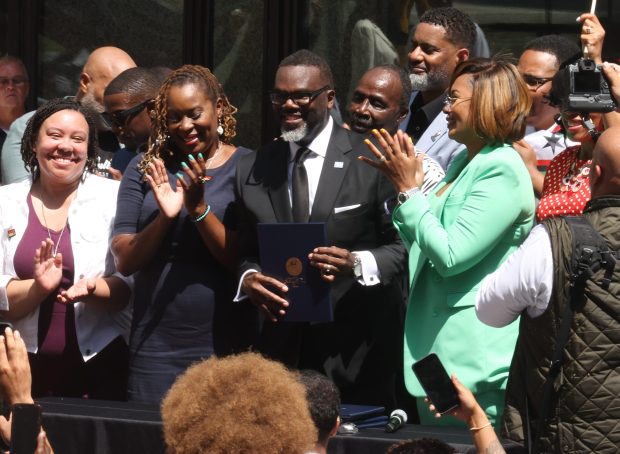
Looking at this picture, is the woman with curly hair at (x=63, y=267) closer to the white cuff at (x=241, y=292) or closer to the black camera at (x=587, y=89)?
the white cuff at (x=241, y=292)

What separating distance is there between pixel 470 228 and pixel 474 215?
5 cm

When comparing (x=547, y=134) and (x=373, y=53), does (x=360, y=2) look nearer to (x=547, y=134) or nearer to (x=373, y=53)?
(x=373, y=53)

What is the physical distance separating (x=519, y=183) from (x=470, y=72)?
1.76 ft

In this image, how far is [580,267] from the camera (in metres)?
3.94

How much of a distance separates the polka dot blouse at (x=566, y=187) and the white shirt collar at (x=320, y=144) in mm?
968

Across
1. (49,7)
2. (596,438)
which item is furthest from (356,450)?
(49,7)

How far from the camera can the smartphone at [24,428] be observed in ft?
11.8

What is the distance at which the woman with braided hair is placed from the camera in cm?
546

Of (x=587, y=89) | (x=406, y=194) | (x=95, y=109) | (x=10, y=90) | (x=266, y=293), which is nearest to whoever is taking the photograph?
(x=406, y=194)

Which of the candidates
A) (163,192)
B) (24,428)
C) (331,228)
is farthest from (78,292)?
(24,428)

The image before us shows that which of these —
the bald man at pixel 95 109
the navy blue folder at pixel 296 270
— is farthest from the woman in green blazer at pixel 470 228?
the bald man at pixel 95 109

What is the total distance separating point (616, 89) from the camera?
16.2ft

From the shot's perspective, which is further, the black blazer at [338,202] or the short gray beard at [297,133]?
the short gray beard at [297,133]

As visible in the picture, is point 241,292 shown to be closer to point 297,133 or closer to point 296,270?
point 296,270
